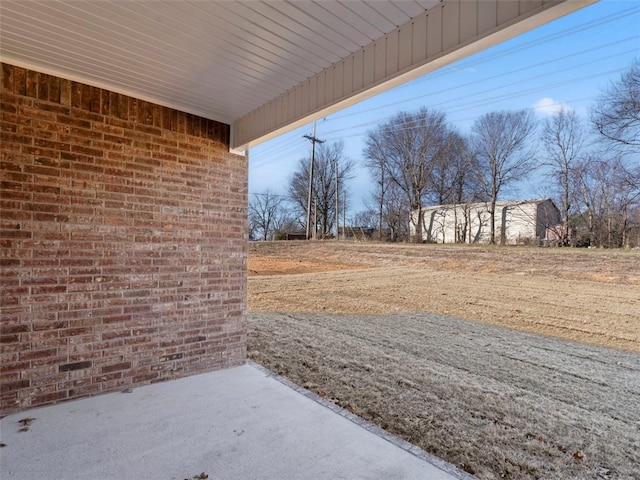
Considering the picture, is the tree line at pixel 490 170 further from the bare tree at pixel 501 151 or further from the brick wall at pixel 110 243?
the brick wall at pixel 110 243

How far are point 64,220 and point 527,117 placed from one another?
16.8 metres

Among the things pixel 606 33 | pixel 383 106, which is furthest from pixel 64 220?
pixel 383 106

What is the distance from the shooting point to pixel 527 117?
14.6 metres

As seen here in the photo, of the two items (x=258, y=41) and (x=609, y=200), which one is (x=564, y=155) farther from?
(x=258, y=41)

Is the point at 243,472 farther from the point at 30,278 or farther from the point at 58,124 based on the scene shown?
the point at 58,124

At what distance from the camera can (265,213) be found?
2316cm

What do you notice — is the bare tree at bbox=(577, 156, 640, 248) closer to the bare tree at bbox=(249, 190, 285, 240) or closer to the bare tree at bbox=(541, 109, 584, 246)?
the bare tree at bbox=(541, 109, 584, 246)

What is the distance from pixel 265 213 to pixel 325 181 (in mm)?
4768

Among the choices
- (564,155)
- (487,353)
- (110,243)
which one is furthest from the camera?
(564,155)

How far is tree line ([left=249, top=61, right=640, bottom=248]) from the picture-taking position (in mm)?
10164

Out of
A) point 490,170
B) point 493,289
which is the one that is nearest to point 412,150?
point 490,170

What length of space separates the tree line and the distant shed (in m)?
0.32

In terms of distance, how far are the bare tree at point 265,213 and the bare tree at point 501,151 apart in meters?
12.7

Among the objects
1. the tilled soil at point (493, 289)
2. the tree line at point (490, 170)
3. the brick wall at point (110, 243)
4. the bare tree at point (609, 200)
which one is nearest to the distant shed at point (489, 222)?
the tree line at point (490, 170)
